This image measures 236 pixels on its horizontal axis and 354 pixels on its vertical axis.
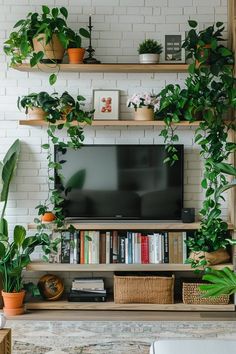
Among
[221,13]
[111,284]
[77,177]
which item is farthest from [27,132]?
[221,13]

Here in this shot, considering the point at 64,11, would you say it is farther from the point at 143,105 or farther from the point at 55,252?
the point at 55,252

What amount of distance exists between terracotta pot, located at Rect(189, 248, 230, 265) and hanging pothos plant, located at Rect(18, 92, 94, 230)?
→ 1.12m

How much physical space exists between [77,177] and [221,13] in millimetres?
1845

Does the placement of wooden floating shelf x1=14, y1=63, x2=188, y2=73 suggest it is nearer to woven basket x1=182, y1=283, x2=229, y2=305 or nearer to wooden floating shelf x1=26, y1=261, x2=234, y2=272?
wooden floating shelf x1=26, y1=261, x2=234, y2=272

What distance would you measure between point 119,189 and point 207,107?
3.29ft

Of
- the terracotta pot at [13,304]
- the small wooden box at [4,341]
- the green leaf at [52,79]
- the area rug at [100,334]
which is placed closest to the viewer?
the small wooden box at [4,341]

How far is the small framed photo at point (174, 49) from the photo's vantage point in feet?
20.7

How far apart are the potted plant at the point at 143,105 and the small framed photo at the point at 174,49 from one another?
392 mm

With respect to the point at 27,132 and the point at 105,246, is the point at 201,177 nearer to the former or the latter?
the point at 105,246

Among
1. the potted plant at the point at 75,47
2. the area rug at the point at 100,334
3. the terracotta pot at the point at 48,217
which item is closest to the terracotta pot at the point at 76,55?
the potted plant at the point at 75,47

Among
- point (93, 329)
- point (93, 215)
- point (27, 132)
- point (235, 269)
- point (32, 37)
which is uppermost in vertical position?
point (32, 37)

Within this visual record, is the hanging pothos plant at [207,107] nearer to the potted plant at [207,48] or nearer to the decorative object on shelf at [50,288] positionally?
the potted plant at [207,48]

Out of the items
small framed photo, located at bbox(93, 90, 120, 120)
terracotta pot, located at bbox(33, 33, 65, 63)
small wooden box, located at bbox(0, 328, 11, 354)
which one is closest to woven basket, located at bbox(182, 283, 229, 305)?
small framed photo, located at bbox(93, 90, 120, 120)

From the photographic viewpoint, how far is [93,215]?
632 cm
